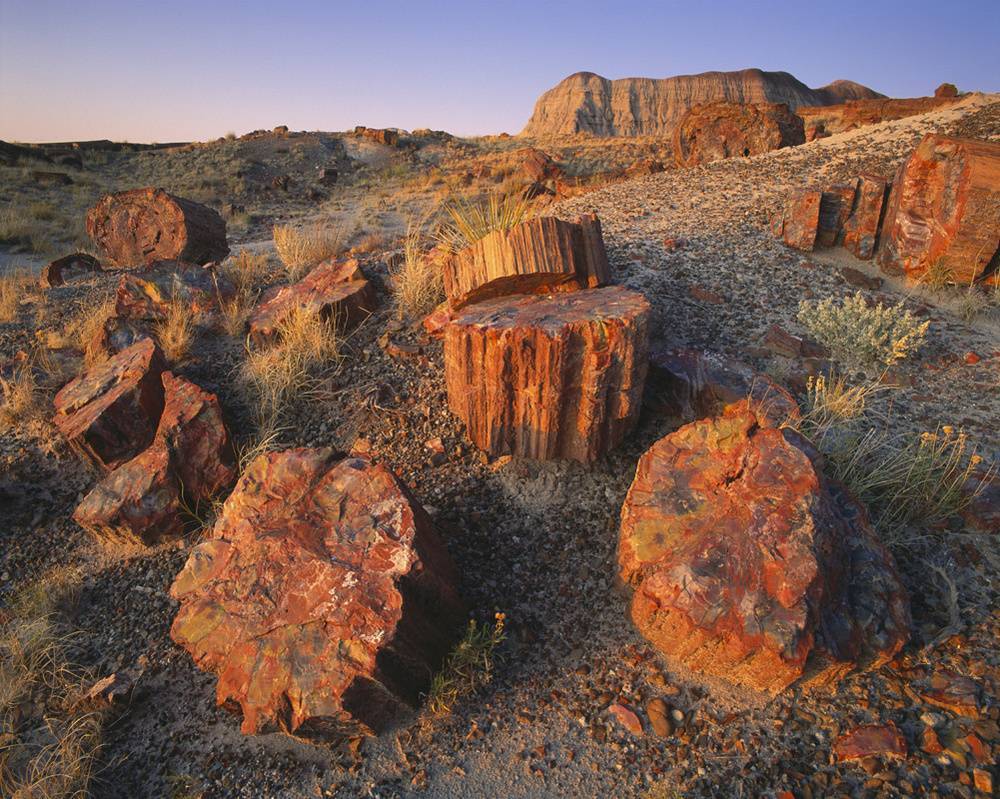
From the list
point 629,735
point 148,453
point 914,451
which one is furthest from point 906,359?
point 148,453

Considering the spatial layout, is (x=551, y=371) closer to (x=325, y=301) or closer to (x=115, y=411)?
(x=325, y=301)

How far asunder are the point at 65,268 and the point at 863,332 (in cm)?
829

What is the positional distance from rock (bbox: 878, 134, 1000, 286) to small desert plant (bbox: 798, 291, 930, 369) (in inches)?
38.4

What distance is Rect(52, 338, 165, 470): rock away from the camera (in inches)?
145

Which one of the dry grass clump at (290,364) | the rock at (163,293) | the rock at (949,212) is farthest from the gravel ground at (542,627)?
the rock at (163,293)

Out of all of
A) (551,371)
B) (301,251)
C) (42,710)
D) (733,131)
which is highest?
(733,131)

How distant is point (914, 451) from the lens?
10.6 feet

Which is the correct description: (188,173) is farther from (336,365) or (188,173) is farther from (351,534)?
(351,534)

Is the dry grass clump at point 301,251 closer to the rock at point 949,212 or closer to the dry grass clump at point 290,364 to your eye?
the dry grass clump at point 290,364

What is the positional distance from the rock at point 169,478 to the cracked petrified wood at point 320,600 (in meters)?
0.86

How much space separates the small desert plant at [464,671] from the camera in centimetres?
231

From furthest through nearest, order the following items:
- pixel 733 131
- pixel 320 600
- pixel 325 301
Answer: pixel 733 131 < pixel 325 301 < pixel 320 600

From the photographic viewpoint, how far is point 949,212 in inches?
183

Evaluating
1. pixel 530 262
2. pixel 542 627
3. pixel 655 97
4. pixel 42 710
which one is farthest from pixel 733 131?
pixel 655 97
